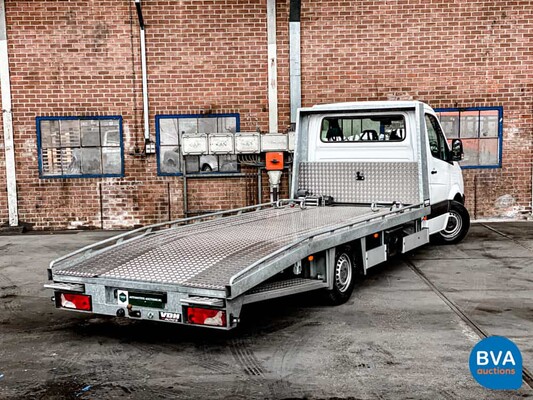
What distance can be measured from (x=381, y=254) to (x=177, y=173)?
6629mm

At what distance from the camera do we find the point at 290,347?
5.38 metres

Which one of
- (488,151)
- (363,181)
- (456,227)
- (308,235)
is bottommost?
(456,227)

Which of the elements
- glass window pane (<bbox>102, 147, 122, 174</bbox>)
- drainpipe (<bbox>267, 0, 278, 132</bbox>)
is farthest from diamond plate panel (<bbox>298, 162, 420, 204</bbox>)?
glass window pane (<bbox>102, 147, 122, 174</bbox>)

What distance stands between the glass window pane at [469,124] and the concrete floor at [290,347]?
5.51 metres

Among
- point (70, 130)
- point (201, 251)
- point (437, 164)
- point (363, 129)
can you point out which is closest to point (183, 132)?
point (70, 130)

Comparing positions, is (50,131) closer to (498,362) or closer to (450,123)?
(450,123)

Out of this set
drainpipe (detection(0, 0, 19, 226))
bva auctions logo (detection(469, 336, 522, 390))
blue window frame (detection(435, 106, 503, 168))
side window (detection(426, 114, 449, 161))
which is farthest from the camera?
blue window frame (detection(435, 106, 503, 168))

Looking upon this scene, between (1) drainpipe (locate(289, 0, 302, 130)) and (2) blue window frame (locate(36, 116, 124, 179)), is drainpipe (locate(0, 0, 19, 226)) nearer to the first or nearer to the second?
(2) blue window frame (locate(36, 116, 124, 179))

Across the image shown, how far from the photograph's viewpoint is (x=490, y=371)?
457 centimetres

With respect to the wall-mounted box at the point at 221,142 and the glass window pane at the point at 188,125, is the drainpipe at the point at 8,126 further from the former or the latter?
the wall-mounted box at the point at 221,142

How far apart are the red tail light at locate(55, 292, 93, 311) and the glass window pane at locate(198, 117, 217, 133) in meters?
7.74

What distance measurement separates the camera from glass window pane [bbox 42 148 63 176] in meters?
12.9

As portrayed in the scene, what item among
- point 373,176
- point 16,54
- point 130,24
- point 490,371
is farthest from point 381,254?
point 16,54

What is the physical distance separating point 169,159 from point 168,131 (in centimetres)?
61
